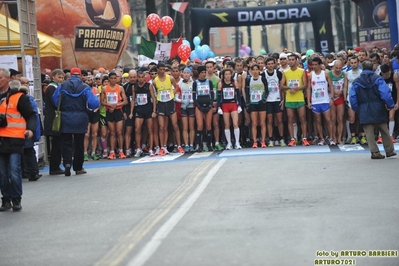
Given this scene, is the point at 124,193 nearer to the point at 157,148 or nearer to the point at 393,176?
the point at 393,176

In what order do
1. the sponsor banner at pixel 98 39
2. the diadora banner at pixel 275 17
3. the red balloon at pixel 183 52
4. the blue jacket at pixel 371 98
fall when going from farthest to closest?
the diadora banner at pixel 275 17 < the sponsor banner at pixel 98 39 < the red balloon at pixel 183 52 < the blue jacket at pixel 371 98

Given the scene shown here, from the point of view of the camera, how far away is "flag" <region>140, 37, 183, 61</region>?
30.0m

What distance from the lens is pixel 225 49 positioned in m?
121

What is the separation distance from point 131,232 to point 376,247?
2606 millimetres

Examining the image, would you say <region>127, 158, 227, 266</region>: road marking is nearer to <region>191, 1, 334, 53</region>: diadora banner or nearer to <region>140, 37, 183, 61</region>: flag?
<region>140, 37, 183, 61</region>: flag

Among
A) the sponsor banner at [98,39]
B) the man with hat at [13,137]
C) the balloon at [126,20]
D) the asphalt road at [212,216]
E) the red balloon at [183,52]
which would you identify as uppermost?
the balloon at [126,20]

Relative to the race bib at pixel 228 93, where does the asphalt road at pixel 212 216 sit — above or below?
below

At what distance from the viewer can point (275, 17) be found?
3859 centimetres

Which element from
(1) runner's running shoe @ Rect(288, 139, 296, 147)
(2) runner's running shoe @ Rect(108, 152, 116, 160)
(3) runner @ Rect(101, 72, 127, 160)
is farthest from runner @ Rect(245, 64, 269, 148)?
(2) runner's running shoe @ Rect(108, 152, 116, 160)

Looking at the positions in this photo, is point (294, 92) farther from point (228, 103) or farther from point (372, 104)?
point (372, 104)

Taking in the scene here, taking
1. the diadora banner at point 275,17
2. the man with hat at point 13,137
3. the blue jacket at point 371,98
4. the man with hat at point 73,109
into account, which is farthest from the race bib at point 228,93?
the diadora banner at point 275,17

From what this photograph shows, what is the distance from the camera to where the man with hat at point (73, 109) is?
18094mm

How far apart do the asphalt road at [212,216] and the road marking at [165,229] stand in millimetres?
12

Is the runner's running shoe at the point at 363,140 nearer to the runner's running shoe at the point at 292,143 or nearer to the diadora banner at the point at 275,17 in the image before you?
the runner's running shoe at the point at 292,143
